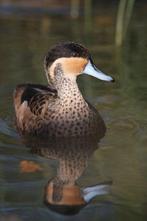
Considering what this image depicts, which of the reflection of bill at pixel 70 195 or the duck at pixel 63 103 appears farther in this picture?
the duck at pixel 63 103

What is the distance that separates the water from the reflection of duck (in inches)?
2.3

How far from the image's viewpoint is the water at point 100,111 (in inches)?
211

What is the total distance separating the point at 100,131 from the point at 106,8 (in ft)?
18.8

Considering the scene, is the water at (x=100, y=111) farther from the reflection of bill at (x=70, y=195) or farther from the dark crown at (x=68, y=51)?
the dark crown at (x=68, y=51)

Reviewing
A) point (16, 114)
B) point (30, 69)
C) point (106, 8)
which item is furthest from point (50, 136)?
point (106, 8)

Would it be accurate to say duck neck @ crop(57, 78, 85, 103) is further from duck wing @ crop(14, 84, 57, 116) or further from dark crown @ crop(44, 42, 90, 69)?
dark crown @ crop(44, 42, 90, 69)

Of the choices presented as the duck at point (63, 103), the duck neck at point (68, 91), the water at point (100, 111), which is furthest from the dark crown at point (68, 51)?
the water at point (100, 111)

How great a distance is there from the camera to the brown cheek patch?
711cm

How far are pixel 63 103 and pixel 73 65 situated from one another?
33cm

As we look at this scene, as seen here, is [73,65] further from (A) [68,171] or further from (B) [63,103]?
(A) [68,171]

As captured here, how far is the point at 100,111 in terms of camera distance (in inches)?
301

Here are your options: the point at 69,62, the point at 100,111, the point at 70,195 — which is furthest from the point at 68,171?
the point at 100,111

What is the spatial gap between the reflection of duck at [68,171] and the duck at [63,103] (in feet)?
0.34

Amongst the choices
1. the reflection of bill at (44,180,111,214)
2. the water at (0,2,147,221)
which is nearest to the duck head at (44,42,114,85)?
the water at (0,2,147,221)
